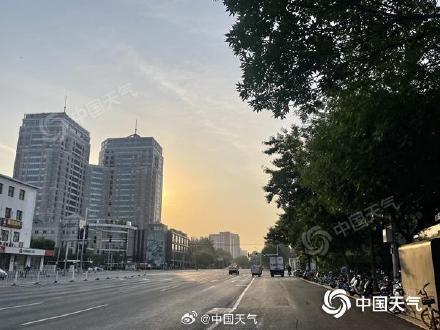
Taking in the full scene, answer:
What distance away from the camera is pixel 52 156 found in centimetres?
8631

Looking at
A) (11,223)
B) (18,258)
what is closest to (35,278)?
(11,223)

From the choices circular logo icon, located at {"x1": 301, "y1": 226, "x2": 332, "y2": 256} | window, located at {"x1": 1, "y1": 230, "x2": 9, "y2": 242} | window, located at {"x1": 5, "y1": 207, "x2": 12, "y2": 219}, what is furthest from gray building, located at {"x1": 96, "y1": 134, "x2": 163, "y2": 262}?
circular logo icon, located at {"x1": 301, "y1": 226, "x2": 332, "y2": 256}

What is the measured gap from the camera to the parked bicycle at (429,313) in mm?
11133

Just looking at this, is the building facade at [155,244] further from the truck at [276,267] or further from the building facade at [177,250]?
the truck at [276,267]

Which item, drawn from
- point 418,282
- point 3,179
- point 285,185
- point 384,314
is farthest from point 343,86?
point 3,179

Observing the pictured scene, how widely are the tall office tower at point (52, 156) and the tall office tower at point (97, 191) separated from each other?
2.70 metres

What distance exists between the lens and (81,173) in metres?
99.5

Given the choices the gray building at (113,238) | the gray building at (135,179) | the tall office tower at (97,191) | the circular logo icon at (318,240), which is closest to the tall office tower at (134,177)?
the gray building at (135,179)

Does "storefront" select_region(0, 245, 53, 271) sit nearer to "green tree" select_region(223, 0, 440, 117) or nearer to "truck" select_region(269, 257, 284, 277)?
"truck" select_region(269, 257, 284, 277)

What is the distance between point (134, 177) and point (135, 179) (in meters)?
1.61

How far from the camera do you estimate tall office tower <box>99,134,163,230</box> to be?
10775 cm

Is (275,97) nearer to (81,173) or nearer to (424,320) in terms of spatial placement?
(424,320)

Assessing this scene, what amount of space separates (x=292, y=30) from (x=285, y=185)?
92.9 ft

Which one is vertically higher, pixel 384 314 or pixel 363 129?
pixel 363 129
